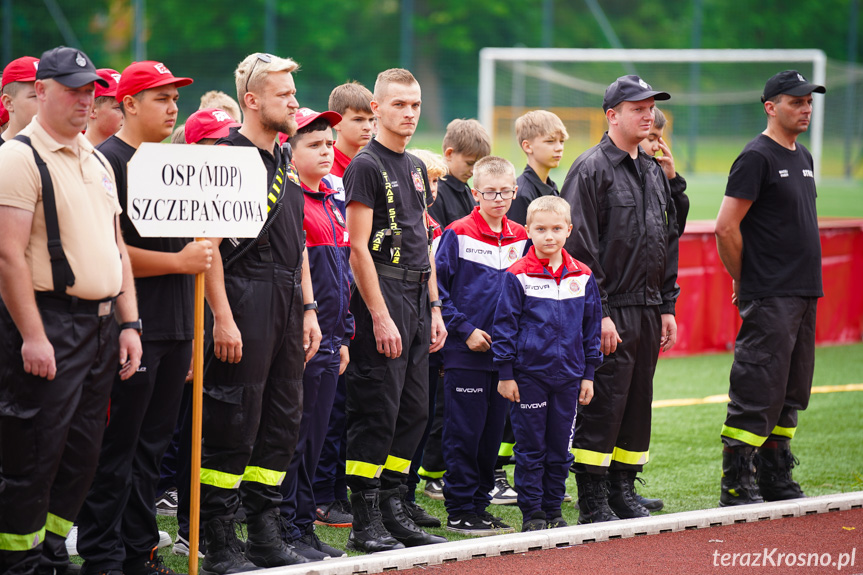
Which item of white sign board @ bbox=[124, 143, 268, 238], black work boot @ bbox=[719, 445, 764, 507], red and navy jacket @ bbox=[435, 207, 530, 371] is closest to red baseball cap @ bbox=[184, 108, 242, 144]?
white sign board @ bbox=[124, 143, 268, 238]

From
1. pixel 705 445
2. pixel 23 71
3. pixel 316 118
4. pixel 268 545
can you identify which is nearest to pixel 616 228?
pixel 316 118

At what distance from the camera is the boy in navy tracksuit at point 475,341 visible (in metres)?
5.82

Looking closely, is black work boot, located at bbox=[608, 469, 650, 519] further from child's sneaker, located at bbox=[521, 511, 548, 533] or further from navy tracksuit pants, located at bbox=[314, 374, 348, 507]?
navy tracksuit pants, located at bbox=[314, 374, 348, 507]

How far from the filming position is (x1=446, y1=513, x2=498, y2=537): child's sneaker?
570cm

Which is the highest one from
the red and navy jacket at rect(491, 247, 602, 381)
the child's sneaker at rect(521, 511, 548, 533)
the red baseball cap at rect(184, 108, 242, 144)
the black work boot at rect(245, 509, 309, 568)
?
the red baseball cap at rect(184, 108, 242, 144)

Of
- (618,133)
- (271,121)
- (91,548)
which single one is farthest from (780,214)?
(91,548)

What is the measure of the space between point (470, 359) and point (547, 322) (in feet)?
1.87

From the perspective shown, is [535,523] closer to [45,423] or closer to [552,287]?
[552,287]

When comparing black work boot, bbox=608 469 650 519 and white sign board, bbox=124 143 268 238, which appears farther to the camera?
black work boot, bbox=608 469 650 519

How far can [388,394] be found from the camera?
5.29m

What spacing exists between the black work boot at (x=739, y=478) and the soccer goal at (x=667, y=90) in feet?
53.5

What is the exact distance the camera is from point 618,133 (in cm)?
598

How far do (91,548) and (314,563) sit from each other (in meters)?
0.97

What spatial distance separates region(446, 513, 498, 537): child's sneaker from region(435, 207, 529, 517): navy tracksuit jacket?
0.17 ft
